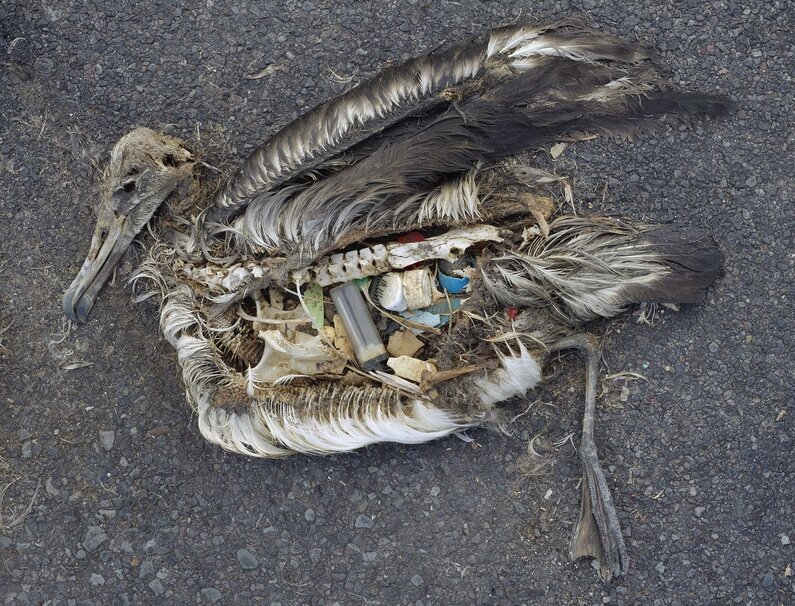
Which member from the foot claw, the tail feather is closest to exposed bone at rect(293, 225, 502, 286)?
the tail feather

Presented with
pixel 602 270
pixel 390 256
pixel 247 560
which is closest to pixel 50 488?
pixel 247 560

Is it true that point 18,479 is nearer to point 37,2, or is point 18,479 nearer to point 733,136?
point 37,2

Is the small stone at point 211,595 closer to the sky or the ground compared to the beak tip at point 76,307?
closer to the ground

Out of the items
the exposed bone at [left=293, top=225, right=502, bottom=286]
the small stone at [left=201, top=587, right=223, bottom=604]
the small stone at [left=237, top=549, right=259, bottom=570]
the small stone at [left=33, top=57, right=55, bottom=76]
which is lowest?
the small stone at [left=201, top=587, right=223, bottom=604]

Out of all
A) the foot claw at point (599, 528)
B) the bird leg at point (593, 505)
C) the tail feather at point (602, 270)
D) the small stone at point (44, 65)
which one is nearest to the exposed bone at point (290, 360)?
the tail feather at point (602, 270)

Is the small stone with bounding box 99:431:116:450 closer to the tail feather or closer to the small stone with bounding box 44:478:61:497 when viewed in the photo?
the small stone with bounding box 44:478:61:497

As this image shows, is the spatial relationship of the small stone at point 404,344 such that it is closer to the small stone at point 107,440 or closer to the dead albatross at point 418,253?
the dead albatross at point 418,253

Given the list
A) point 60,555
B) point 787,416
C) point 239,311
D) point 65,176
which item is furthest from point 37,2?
point 787,416
